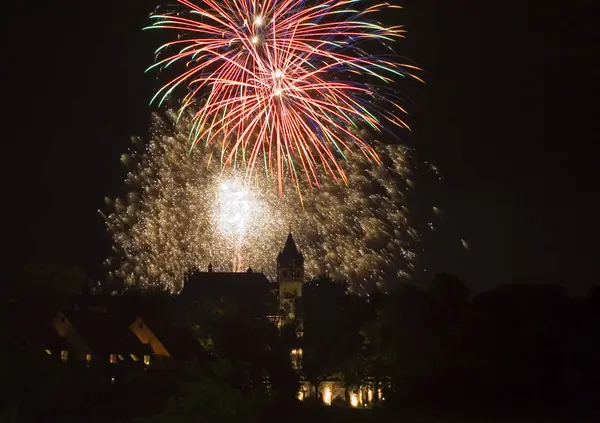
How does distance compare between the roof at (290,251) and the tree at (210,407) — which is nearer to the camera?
the tree at (210,407)

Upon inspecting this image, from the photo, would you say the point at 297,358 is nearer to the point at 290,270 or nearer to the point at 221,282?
the point at 290,270

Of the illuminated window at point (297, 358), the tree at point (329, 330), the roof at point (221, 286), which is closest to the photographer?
the illuminated window at point (297, 358)

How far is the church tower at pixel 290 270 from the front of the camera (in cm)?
11344

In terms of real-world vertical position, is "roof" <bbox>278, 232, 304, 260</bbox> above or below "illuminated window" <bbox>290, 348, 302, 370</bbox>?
above

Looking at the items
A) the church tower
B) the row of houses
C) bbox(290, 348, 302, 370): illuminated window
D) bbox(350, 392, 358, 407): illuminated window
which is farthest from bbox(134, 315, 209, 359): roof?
the church tower

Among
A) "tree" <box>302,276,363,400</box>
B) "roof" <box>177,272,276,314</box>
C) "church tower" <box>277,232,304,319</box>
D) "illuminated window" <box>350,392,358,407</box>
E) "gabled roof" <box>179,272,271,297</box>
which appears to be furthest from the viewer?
"gabled roof" <box>179,272,271,297</box>

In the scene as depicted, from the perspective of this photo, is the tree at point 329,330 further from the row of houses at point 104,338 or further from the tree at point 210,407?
the tree at point 210,407

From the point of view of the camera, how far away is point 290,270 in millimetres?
113938

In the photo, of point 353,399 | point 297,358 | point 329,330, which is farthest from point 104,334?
point 329,330

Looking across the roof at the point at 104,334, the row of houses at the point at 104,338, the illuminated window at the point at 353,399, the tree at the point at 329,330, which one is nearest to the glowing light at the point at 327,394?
the tree at the point at 329,330

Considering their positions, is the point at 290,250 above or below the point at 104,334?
above

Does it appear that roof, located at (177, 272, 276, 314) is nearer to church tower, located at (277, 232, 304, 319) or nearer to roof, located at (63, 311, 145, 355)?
church tower, located at (277, 232, 304, 319)

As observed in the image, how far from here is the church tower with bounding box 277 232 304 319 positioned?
372 ft

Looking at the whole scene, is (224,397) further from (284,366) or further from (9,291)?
(9,291)
